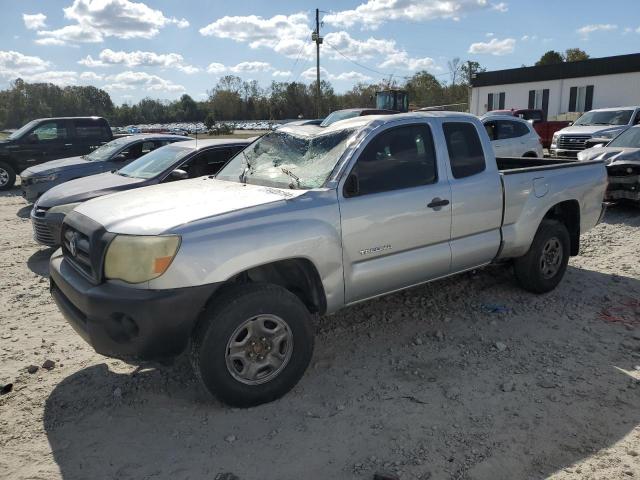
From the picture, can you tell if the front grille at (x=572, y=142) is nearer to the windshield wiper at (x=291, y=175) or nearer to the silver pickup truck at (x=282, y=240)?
the silver pickup truck at (x=282, y=240)

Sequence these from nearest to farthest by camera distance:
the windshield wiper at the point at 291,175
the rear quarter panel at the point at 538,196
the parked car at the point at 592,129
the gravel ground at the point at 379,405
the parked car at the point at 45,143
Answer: the gravel ground at the point at 379,405, the windshield wiper at the point at 291,175, the rear quarter panel at the point at 538,196, the parked car at the point at 45,143, the parked car at the point at 592,129

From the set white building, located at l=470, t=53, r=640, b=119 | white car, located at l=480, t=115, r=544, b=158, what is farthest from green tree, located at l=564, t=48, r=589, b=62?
white car, located at l=480, t=115, r=544, b=158

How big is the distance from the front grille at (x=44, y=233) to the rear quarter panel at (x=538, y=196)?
558cm

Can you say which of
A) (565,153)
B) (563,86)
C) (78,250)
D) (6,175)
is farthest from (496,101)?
(78,250)

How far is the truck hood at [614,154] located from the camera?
9.31 metres

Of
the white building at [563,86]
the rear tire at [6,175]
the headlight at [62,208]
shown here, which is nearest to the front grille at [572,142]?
the headlight at [62,208]

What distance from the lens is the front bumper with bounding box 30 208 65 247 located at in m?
6.77

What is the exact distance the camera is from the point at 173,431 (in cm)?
325

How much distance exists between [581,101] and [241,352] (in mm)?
40330

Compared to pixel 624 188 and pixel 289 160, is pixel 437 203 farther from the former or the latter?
pixel 624 188

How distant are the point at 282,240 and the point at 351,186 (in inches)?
28.6

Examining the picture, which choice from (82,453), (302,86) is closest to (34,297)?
(82,453)

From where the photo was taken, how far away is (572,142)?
51.3 feet

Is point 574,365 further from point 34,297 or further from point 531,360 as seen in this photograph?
point 34,297
